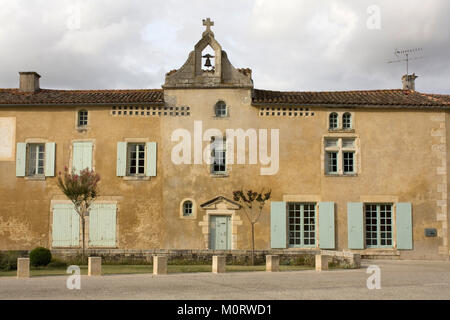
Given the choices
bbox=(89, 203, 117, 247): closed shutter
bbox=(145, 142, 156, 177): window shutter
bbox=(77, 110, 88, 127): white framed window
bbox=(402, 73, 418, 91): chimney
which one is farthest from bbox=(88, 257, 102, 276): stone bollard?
bbox=(402, 73, 418, 91): chimney

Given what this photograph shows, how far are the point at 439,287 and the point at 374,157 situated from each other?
9227 millimetres

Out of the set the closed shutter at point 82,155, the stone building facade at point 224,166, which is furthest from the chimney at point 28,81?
the closed shutter at point 82,155

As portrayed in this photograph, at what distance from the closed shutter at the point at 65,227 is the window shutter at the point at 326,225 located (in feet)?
28.2

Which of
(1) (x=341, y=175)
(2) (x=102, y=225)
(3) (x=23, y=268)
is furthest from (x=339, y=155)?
(3) (x=23, y=268)

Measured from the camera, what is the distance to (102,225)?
2008 centimetres

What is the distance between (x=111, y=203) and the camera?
20141mm

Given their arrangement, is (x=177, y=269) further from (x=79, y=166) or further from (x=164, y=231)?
(x=79, y=166)

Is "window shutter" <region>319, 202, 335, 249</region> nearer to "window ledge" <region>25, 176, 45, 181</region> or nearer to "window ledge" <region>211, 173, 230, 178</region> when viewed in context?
"window ledge" <region>211, 173, 230, 178</region>

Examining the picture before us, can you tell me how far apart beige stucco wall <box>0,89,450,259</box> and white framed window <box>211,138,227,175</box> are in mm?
349

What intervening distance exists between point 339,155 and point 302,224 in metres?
2.82

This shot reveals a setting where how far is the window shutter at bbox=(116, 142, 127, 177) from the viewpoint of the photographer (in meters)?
20.2
